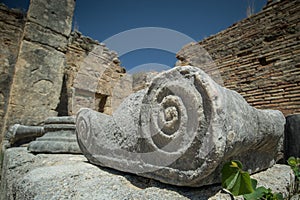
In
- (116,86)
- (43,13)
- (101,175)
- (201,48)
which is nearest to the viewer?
(101,175)

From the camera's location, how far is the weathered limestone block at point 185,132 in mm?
732

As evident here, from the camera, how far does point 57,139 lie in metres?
2.24

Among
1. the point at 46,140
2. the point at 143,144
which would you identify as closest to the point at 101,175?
the point at 143,144

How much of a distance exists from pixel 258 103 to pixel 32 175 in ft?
14.8

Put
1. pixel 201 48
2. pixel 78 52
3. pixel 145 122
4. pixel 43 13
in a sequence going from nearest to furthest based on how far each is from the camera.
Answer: pixel 145 122
pixel 43 13
pixel 201 48
pixel 78 52

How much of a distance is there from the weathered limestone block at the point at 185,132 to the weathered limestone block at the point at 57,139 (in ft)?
3.83

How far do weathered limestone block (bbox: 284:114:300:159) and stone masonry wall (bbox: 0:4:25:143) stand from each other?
526 centimetres

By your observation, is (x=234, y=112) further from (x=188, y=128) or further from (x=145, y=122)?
(x=145, y=122)

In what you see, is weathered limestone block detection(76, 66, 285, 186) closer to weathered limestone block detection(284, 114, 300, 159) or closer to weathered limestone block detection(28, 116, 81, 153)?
weathered limestone block detection(284, 114, 300, 159)

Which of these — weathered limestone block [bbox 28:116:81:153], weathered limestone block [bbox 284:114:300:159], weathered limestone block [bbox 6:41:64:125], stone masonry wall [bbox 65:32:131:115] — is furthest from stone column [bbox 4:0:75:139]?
weathered limestone block [bbox 284:114:300:159]

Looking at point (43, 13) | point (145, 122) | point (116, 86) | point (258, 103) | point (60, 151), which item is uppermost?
point (43, 13)

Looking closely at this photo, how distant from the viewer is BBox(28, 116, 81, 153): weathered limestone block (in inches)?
82.9

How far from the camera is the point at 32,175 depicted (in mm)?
1071

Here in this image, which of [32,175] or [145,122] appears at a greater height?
[145,122]
